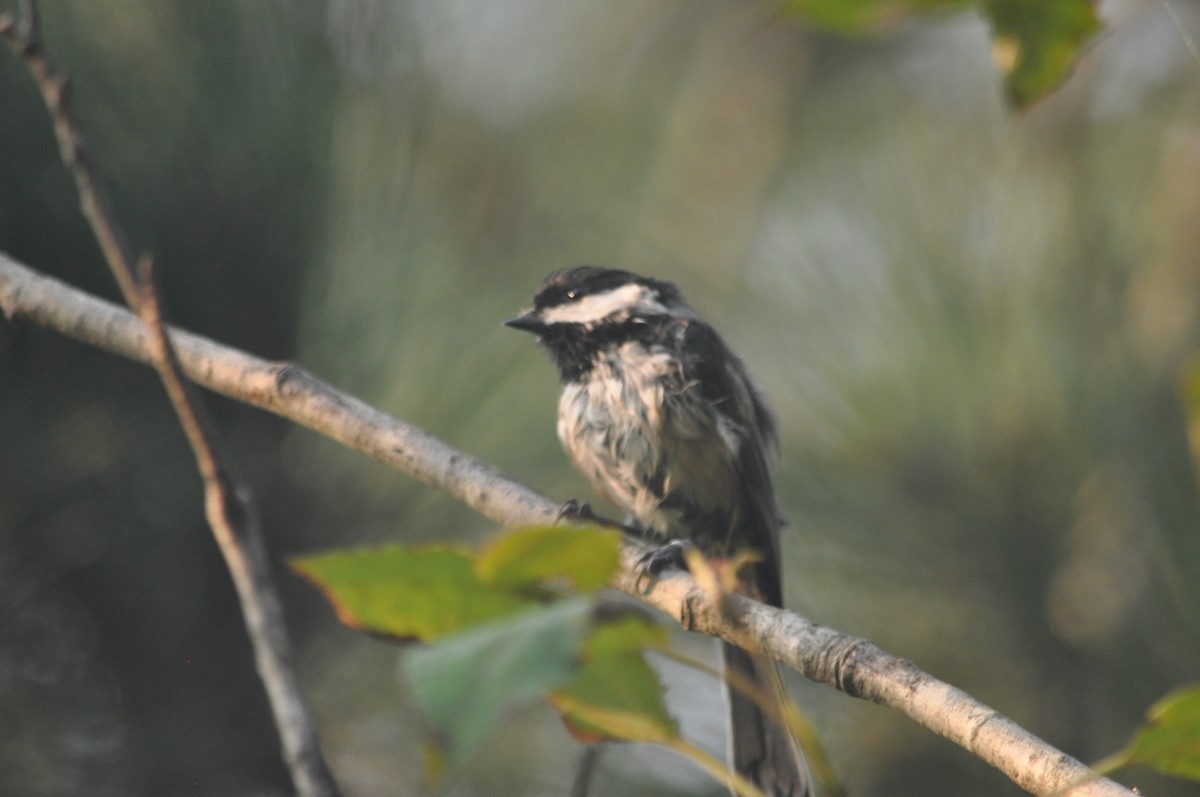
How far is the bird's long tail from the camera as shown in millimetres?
2672

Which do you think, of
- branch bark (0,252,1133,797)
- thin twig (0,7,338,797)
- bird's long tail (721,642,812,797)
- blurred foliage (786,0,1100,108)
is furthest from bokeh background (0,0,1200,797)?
blurred foliage (786,0,1100,108)

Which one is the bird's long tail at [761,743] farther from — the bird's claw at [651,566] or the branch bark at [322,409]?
the branch bark at [322,409]

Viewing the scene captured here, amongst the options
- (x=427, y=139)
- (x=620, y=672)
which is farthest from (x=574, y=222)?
(x=620, y=672)

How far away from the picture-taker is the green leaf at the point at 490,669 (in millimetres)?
556

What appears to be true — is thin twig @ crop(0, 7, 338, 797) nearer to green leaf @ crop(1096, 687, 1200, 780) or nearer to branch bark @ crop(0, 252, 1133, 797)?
green leaf @ crop(1096, 687, 1200, 780)

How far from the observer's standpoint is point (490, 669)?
59 cm

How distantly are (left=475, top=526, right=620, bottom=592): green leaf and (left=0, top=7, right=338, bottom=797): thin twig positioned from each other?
17 cm

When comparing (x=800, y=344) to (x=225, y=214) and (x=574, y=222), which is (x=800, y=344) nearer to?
(x=574, y=222)


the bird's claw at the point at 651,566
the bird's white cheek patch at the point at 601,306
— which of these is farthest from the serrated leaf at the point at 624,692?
the bird's white cheek patch at the point at 601,306

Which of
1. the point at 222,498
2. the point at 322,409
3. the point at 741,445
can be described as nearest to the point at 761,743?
the point at 741,445

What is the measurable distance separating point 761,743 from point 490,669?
7.80ft

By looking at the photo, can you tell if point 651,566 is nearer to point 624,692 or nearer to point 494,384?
point 624,692

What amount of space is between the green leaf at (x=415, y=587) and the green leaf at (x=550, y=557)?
3 cm

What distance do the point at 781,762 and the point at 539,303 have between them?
130 centimetres
